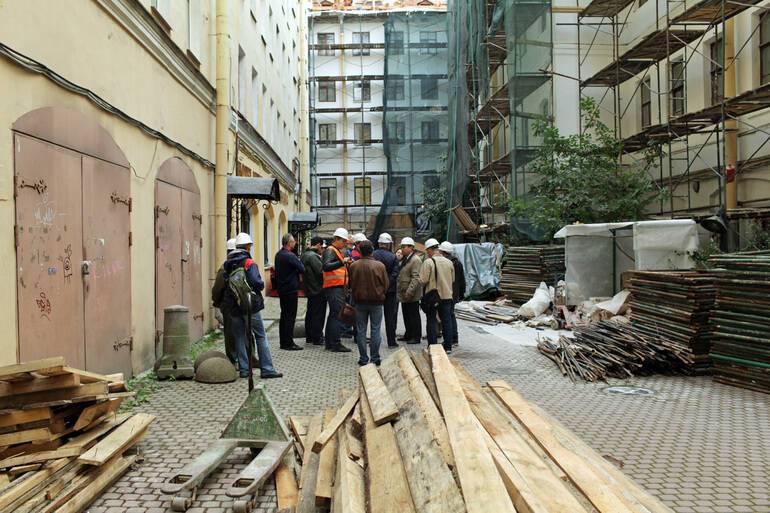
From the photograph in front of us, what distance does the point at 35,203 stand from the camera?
5652mm

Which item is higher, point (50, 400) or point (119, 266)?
point (119, 266)

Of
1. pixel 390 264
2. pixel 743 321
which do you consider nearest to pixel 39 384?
pixel 390 264

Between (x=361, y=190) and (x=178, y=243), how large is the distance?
35121 mm

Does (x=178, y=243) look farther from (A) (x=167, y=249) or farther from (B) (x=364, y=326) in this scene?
(B) (x=364, y=326)

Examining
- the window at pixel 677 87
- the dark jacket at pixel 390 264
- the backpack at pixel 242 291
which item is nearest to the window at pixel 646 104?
the window at pixel 677 87

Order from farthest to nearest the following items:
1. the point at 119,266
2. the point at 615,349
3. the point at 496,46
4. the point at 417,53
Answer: the point at 417,53 → the point at 496,46 → the point at 615,349 → the point at 119,266

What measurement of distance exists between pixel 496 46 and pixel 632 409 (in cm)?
1868

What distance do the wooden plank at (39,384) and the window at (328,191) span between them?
4051 cm

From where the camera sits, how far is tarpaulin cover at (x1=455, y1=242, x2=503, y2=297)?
64.2 ft

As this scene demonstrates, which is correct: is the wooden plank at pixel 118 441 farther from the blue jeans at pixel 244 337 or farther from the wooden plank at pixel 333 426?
the blue jeans at pixel 244 337

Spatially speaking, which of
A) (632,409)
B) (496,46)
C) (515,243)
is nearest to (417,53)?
(496,46)

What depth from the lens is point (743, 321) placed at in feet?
25.7

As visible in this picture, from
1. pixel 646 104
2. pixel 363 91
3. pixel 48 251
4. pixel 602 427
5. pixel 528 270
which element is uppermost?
pixel 363 91

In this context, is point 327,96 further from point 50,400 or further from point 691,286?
point 50,400
